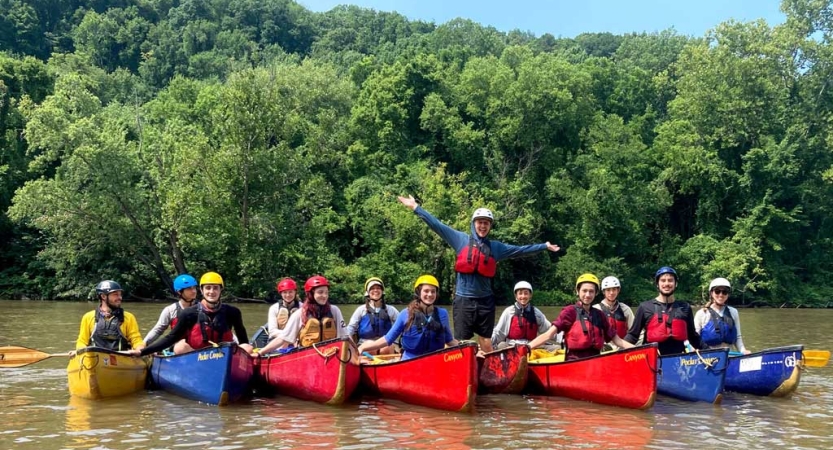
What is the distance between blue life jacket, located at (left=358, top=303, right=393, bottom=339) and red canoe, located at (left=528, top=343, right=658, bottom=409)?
1.96 meters

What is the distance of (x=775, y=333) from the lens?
71.3 ft

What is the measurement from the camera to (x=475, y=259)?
10.2 meters

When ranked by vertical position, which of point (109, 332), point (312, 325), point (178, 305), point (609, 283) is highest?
point (609, 283)

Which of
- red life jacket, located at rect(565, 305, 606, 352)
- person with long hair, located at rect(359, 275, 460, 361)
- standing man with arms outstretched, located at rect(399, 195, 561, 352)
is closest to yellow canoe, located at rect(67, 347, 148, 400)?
person with long hair, located at rect(359, 275, 460, 361)

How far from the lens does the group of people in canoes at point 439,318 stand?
32.6 ft

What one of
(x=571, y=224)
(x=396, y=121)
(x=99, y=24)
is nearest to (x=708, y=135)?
(x=571, y=224)

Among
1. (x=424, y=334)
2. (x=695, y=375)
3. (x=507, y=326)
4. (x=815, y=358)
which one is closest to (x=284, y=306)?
(x=424, y=334)

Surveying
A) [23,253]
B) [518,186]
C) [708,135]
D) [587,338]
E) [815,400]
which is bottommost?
[815,400]

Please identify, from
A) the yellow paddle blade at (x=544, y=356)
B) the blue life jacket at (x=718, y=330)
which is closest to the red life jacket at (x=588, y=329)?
the yellow paddle blade at (x=544, y=356)

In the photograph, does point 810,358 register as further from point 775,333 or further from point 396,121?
point 396,121

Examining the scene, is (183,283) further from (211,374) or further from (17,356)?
(17,356)

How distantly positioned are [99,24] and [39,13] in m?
4.64

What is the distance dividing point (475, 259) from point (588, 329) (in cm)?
158

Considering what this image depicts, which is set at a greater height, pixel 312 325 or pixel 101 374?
pixel 312 325
